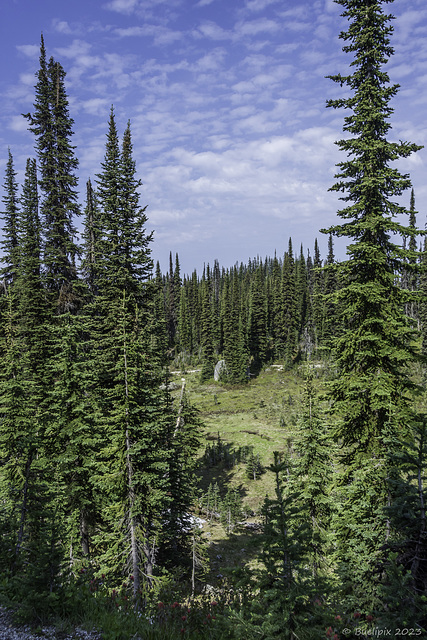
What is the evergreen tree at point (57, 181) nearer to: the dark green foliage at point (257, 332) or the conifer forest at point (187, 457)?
the conifer forest at point (187, 457)

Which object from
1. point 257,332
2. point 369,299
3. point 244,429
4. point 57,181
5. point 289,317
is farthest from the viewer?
point 257,332

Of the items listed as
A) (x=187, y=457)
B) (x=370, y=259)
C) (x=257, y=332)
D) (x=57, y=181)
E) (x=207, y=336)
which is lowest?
(x=187, y=457)

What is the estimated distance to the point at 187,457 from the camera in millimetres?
21438

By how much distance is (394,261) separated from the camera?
1111 cm

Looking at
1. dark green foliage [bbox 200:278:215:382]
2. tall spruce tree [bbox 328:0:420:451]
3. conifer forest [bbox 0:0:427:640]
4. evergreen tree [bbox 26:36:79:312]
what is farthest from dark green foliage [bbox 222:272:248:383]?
tall spruce tree [bbox 328:0:420:451]

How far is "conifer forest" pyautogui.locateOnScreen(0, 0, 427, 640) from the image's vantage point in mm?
4859

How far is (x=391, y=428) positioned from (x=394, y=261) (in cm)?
512

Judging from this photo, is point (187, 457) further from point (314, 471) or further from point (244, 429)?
point (244, 429)

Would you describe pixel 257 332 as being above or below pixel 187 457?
above

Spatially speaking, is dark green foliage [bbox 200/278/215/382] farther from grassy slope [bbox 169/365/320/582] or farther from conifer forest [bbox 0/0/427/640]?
conifer forest [bbox 0/0/427/640]

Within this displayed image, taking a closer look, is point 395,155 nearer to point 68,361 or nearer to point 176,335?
point 68,361

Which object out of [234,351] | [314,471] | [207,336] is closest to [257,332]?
[234,351]

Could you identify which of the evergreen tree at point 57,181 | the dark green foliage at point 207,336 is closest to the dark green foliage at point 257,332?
the dark green foliage at point 207,336

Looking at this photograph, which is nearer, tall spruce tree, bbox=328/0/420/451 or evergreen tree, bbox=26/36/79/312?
tall spruce tree, bbox=328/0/420/451
